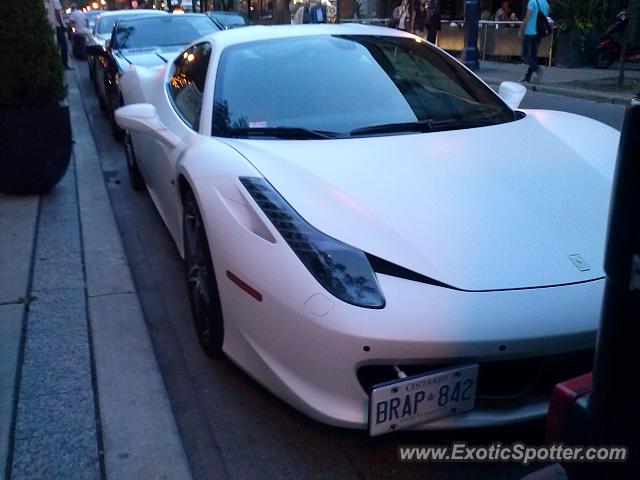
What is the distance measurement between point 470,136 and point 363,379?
1.55 m

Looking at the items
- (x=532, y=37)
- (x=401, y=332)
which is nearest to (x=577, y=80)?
(x=532, y=37)

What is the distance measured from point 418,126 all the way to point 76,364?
198cm

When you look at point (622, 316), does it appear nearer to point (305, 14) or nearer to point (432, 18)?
point (432, 18)

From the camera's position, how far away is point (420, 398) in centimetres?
239

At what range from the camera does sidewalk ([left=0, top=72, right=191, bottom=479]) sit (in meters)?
2.77

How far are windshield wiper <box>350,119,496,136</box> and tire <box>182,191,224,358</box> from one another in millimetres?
877

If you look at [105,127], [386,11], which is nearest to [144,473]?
[105,127]

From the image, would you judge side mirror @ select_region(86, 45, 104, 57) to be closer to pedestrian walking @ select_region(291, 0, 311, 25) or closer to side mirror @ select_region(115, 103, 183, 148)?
side mirror @ select_region(115, 103, 183, 148)

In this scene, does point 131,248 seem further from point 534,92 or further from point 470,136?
point 534,92

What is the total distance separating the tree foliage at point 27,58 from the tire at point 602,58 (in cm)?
1362

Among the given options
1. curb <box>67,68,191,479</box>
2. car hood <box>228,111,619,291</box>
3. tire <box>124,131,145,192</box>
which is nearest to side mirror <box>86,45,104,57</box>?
tire <box>124,131,145,192</box>

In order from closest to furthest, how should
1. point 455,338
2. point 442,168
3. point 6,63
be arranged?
1. point 455,338
2. point 442,168
3. point 6,63

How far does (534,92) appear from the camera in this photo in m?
13.4

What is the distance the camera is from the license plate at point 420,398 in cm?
235
